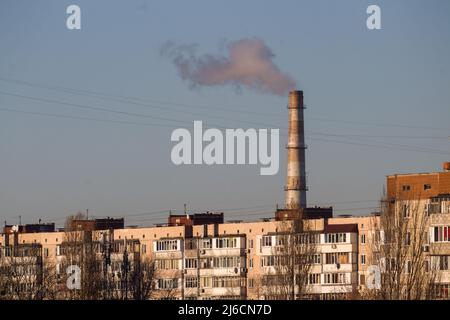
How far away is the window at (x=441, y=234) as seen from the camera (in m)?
97.6

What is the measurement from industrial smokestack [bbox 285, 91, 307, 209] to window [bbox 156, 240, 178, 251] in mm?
10747

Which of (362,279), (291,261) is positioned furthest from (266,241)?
(291,261)

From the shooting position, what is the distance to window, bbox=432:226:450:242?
97562 millimetres

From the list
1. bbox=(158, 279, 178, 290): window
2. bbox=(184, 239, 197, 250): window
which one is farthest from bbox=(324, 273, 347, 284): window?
bbox=(158, 279, 178, 290): window

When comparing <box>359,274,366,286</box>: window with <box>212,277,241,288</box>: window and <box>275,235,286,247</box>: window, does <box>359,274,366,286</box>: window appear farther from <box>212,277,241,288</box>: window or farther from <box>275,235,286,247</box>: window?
<box>212,277,241,288</box>: window

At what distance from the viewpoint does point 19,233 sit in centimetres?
15188

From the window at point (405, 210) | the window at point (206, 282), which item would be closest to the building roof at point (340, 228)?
the window at point (206, 282)

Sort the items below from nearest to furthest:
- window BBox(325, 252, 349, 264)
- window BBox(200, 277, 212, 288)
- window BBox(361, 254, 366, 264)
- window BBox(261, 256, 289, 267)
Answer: window BBox(261, 256, 289, 267) < window BBox(361, 254, 366, 264) < window BBox(325, 252, 349, 264) < window BBox(200, 277, 212, 288)

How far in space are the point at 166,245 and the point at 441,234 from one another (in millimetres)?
41015

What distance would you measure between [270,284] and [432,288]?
27.4 metres

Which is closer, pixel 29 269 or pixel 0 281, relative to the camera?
pixel 0 281

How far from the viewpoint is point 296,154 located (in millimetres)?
139750

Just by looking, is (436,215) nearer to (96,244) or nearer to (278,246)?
Answer: (278,246)
